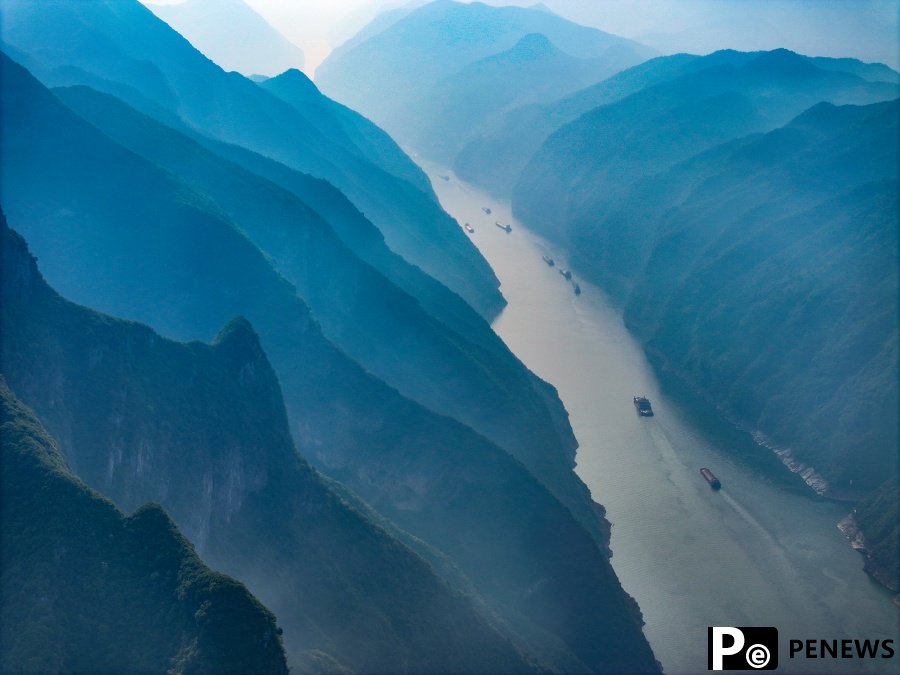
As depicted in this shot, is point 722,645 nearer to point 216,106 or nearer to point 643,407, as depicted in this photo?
point 643,407

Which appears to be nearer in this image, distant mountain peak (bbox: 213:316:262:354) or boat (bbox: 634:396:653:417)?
distant mountain peak (bbox: 213:316:262:354)

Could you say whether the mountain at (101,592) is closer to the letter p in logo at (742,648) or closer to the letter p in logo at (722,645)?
the letter p in logo at (722,645)

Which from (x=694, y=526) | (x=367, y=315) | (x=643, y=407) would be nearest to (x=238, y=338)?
(x=367, y=315)

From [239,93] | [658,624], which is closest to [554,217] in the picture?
[239,93]

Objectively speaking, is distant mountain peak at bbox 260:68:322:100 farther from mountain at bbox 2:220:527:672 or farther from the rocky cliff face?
the rocky cliff face

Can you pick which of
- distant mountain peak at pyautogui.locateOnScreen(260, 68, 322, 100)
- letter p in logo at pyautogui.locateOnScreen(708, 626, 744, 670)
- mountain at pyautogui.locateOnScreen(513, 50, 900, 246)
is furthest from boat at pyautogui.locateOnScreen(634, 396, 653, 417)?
Answer: distant mountain peak at pyautogui.locateOnScreen(260, 68, 322, 100)

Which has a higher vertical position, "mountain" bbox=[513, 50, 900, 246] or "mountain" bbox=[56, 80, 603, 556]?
"mountain" bbox=[513, 50, 900, 246]

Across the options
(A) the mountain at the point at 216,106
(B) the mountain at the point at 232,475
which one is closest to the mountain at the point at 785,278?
(A) the mountain at the point at 216,106

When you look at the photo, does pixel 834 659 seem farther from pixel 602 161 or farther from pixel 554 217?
pixel 602 161
